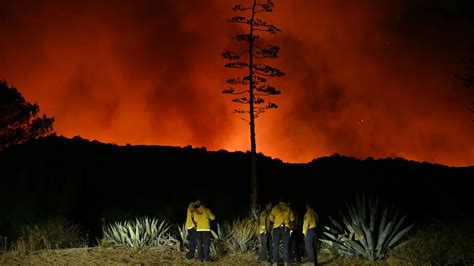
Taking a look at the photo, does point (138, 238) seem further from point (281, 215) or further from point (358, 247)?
point (358, 247)

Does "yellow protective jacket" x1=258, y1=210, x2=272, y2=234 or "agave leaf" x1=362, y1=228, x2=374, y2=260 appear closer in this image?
"yellow protective jacket" x1=258, y1=210, x2=272, y2=234

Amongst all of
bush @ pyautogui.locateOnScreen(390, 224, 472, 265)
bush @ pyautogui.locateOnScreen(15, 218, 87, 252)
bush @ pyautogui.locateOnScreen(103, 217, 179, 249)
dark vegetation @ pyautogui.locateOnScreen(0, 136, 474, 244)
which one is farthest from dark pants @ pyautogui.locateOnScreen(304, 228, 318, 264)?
dark vegetation @ pyautogui.locateOnScreen(0, 136, 474, 244)

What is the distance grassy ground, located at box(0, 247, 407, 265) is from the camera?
53.5 ft

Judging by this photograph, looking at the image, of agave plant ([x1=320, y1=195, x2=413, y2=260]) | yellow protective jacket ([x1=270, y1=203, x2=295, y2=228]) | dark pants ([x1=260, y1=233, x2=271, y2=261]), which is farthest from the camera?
agave plant ([x1=320, y1=195, x2=413, y2=260])

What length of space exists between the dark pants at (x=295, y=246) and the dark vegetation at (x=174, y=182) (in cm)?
2007

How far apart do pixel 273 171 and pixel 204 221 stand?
5044 cm

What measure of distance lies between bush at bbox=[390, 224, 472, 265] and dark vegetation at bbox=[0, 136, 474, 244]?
1876cm

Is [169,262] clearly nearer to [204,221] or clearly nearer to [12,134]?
[204,221]

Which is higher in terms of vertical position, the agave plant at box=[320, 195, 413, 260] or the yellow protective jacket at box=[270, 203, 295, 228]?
the yellow protective jacket at box=[270, 203, 295, 228]

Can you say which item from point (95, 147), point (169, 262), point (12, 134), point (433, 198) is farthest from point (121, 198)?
point (169, 262)

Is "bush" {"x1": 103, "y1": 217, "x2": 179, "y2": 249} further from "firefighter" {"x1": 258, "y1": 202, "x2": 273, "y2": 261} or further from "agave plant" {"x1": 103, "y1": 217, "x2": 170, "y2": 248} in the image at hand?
"firefighter" {"x1": 258, "y1": 202, "x2": 273, "y2": 261}

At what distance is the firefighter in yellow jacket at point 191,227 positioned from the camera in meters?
16.5

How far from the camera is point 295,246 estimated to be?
1620cm

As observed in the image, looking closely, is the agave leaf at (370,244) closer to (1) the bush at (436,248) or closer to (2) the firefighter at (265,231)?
(1) the bush at (436,248)
